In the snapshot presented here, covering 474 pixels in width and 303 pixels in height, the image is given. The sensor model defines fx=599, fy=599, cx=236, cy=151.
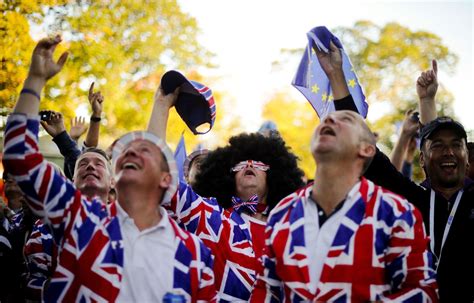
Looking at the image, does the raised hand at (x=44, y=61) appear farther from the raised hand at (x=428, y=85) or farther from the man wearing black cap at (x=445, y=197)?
the raised hand at (x=428, y=85)

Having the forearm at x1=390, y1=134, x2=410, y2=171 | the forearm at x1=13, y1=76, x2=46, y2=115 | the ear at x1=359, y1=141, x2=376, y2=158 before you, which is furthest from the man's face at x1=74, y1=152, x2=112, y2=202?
the forearm at x1=390, y1=134, x2=410, y2=171

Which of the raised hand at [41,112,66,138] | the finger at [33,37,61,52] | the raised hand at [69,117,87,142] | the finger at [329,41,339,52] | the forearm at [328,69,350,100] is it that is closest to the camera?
the finger at [33,37,61,52]

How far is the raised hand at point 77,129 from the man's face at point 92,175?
2.03m

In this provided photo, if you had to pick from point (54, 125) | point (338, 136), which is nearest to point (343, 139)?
point (338, 136)

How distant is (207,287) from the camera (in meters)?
3.13

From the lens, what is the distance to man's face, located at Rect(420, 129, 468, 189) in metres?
3.88

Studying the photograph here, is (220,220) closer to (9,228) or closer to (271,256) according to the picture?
(271,256)

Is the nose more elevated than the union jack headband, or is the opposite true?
the union jack headband

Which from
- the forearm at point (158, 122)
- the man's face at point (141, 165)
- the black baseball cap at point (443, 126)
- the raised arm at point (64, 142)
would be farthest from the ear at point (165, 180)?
the raised arm at point (64, 142)

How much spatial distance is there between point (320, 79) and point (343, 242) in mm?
1946

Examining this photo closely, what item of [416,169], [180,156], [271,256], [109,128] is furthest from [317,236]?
[416,169]

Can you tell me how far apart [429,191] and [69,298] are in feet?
7.86

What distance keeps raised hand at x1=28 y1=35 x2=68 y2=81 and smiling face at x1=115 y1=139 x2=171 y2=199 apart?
1.81 feet

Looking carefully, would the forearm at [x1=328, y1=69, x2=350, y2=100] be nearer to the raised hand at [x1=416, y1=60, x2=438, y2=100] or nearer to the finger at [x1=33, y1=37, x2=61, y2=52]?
the raised hand at [x1=416, y1=60, x2=438, y2=100]
